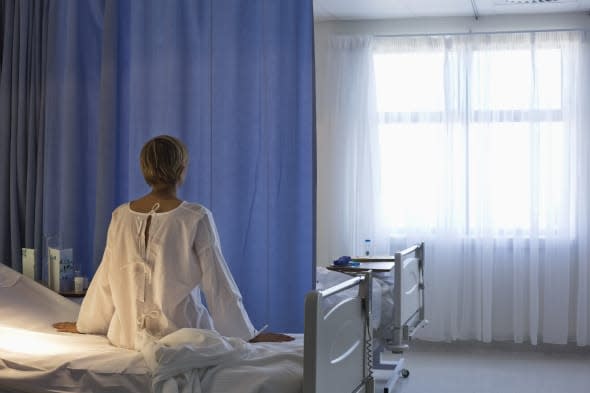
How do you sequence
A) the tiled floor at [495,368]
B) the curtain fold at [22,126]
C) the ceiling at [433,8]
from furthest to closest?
the ceiling at [433,8] → the tiled floor at [495,368] → the curtain fold at [22,126]

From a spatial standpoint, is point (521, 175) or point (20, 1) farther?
point (521, 175)

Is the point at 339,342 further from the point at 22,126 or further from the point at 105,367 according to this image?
the point at 22,126

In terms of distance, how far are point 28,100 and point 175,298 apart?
5.42 feet

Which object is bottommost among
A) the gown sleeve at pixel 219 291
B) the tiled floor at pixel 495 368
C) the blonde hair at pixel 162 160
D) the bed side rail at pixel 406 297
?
the tiled floor at pixel 495 368

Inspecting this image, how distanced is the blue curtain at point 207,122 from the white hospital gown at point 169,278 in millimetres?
413

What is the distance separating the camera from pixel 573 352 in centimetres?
569

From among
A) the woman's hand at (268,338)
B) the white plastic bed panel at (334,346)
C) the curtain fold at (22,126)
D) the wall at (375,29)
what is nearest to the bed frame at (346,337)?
the white plastic bed panel at (334,346)

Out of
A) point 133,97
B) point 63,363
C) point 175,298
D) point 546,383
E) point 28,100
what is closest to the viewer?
point 63,363

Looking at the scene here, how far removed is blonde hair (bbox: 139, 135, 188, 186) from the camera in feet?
8.59

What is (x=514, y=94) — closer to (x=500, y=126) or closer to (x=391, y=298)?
(x=500, y=126)

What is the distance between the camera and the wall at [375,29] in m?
5.91

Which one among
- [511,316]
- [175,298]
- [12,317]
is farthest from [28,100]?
[511,316]

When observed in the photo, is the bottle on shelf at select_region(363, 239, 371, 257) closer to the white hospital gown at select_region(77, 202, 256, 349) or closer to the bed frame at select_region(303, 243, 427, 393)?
the bed frame at select_region(303, 243, 427, 393)

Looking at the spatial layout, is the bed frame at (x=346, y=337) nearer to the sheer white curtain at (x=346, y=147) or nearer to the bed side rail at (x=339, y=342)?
the bed side rail at (x=339, y=342)
